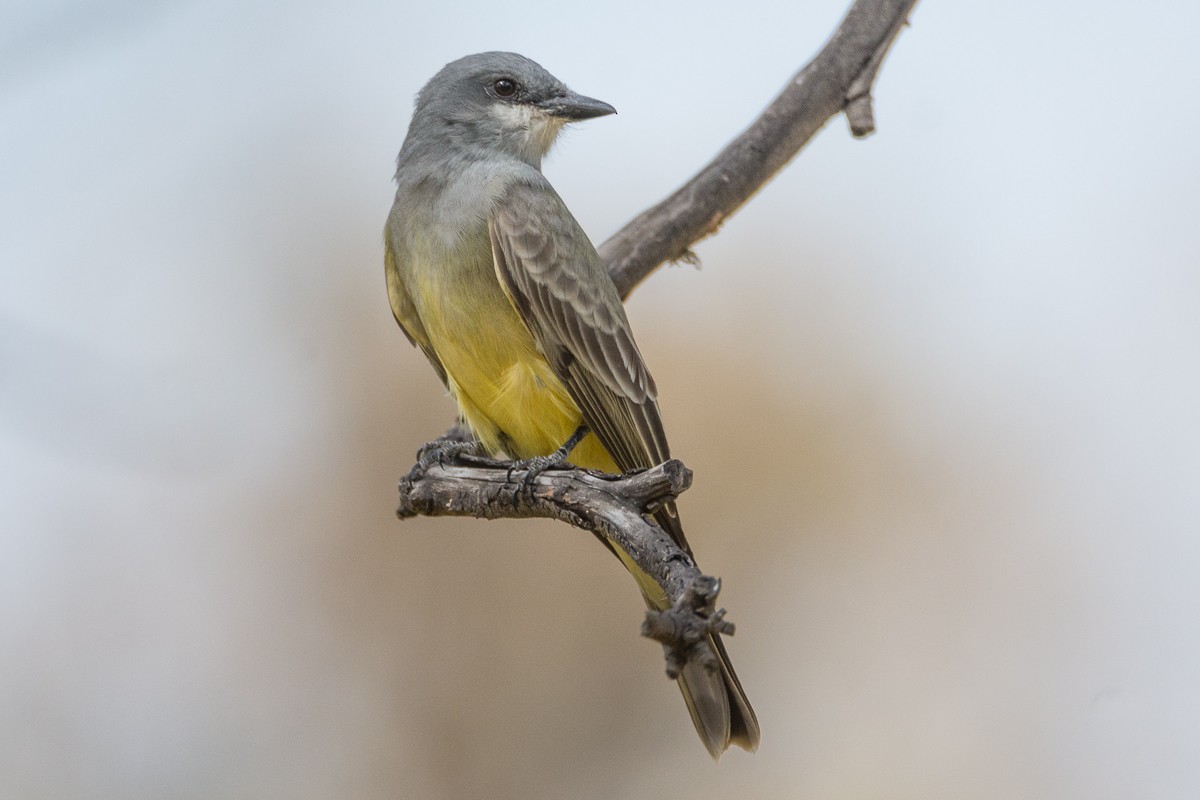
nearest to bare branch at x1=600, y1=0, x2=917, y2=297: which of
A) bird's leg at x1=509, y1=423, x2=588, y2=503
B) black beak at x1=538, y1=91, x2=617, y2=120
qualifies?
black beak at x1=538, y1=91, x2=617, y2=120

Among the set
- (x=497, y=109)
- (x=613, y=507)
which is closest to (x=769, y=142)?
(x=497, y=109)

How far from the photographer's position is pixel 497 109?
4.54 m

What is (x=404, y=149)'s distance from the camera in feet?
15.2

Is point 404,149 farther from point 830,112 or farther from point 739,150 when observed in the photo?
point 830,112

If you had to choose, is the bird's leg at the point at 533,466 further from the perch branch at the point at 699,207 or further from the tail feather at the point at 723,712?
the tail feather at the point at 723,712

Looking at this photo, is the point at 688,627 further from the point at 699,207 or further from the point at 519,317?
the point at 699,207

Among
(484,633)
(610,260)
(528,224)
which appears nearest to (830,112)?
A: (610,260)

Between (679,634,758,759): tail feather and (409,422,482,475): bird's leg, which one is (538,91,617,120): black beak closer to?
(409,422,482,475): bird's leg

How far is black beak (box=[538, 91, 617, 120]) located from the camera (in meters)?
4.52

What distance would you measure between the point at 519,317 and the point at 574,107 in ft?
3.66

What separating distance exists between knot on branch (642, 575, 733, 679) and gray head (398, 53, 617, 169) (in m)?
2.82

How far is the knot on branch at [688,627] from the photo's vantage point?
1906mm

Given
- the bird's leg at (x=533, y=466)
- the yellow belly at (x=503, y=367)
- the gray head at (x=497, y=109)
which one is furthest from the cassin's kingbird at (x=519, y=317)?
the bird's leg at (x=533, y=466)

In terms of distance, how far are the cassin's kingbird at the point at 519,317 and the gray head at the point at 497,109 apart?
0.12 meters
